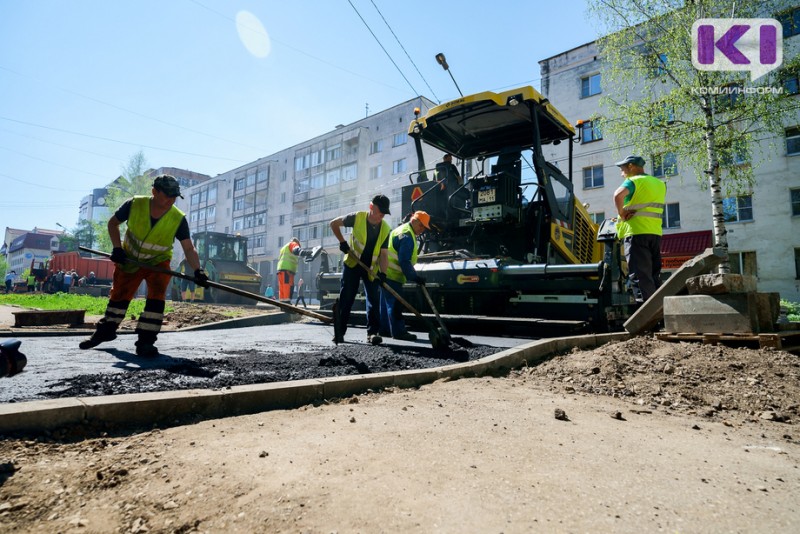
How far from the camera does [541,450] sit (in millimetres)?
1889

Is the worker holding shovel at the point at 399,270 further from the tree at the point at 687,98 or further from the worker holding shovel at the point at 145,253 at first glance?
the tree at the point at 687,98

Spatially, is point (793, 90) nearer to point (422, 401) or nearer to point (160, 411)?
point (422, 401)

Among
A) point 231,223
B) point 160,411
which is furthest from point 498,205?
point 231,223

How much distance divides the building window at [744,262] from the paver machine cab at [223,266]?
20315 millimetres

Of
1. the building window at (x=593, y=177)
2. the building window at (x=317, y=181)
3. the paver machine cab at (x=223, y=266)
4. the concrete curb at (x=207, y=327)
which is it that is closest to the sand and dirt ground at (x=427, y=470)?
the concrete curb at (x=207, y=327)

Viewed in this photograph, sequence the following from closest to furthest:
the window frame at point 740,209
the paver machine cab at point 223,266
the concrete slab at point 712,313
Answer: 1. the concrete slab at point 712,313
2. the paver machine cab at point 223,266
3. the window frame at point 740,209

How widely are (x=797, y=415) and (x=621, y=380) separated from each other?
3.32ft

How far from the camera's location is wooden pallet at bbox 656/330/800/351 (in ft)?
11.8

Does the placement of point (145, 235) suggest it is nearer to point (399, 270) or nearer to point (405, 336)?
point (399, 270)

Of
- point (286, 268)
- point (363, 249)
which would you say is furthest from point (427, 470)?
Result: point (286, 268)

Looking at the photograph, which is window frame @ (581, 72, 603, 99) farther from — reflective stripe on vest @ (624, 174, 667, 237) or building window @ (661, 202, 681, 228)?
reflective stripe on vest @ (624, 174, 667, 237)

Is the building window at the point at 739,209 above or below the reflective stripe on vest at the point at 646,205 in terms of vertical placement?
above

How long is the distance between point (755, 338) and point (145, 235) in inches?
216

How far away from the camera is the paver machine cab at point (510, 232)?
5184 millimetres
